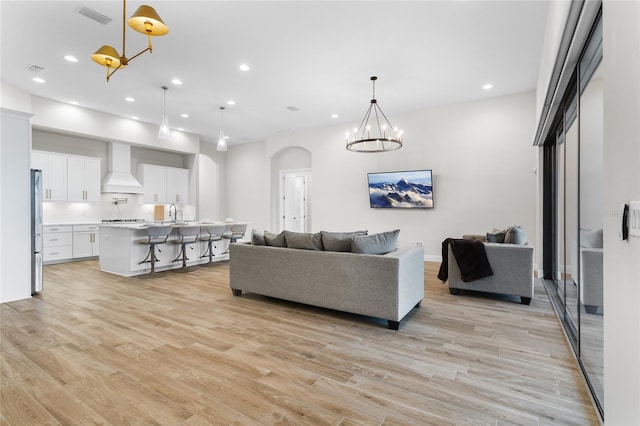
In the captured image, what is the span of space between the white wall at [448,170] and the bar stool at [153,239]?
3.90m

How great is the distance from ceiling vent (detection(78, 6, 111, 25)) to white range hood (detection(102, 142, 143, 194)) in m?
4.65

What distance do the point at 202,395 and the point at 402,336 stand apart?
1689 mm

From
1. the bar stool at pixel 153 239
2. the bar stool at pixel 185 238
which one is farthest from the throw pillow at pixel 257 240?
the bar stool at pixel 185 238

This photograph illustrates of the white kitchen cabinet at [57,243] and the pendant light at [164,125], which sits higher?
the pendant light at [164,125]

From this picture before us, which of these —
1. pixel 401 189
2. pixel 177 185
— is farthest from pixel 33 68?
pixel 401 189

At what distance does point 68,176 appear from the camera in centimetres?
695

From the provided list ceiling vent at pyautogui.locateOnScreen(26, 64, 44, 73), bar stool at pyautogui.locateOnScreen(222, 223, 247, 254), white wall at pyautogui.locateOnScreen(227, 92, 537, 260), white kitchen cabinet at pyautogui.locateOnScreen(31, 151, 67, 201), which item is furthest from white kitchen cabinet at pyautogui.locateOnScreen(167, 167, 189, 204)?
ceiling vent at pyautogui.locateOnScreen(26, 64, 44, 73)

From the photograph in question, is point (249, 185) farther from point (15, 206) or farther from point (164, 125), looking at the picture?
point (15, 206)

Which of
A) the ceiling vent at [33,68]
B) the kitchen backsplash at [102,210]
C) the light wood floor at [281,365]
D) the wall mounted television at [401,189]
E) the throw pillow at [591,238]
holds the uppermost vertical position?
the ceiling vent at [33,68]

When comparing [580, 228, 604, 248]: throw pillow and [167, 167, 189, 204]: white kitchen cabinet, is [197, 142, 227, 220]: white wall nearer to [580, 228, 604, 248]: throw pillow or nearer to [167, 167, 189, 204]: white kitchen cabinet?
[167, 167, 189, 204]: white kitchen cabinet

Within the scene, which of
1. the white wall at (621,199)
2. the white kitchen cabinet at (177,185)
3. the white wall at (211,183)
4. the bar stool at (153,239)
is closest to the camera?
the white wall at (621,199)

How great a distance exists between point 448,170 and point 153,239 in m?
5.79

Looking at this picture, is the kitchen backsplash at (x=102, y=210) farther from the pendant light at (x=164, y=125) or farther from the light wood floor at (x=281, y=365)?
the light wood floor at (x=281, y=365)

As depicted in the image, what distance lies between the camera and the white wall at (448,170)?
5910 mm
